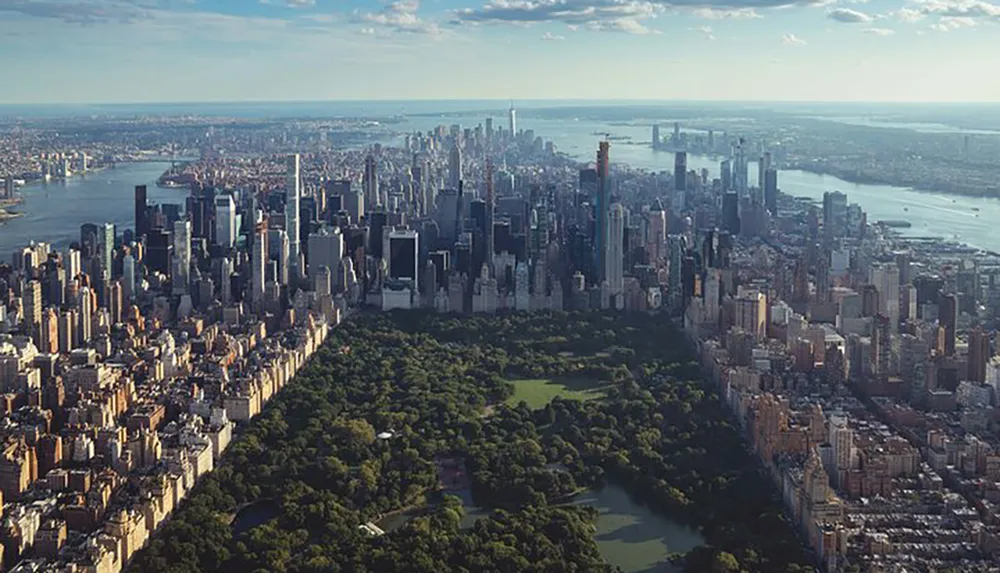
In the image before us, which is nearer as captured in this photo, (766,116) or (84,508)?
(84,508)

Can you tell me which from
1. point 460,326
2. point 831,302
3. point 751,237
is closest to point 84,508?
point 460,326

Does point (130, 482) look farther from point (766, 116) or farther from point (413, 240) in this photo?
point (766, 116)

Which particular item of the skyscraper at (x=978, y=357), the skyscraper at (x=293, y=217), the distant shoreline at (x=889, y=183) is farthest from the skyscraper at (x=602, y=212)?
the distant shoreline at (x=889, y=183)

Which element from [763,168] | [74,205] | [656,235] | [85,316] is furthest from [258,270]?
[763,168]

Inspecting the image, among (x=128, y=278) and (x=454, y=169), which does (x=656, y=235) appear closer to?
(x=128, y=278)

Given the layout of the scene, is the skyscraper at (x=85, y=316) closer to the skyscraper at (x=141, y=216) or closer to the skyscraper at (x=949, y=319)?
the skyscraper at (x=141, y=216)

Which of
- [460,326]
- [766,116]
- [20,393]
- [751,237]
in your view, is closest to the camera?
[20,393]

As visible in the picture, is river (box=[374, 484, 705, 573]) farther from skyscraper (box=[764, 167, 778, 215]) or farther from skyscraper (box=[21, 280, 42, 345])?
skyscraper (box=[764, 167, 778, 215])
